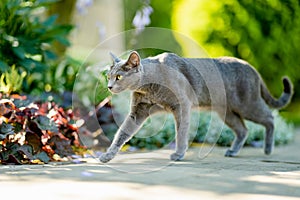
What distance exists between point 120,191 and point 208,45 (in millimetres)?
4452

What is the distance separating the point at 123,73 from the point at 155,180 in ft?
2.87

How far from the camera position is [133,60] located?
3301 mm

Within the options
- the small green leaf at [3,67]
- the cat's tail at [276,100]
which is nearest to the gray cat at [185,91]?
the cat's tail at [276,100]

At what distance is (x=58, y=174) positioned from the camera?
286 centimetres

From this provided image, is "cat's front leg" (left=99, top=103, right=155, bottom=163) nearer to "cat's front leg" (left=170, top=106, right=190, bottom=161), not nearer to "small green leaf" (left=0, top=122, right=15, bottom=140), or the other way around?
"cat's front leg" (left=170, top=106, right=190, bottom=161)

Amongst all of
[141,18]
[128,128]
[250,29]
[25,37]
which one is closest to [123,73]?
[128,128]

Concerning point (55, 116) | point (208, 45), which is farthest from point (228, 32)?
point (55, 116)

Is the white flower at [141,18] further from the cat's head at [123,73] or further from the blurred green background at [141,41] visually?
the cat's head at [123,73]

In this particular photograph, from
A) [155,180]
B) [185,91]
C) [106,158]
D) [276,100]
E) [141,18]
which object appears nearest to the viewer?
[155,180]

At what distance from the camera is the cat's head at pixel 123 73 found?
3.29 m

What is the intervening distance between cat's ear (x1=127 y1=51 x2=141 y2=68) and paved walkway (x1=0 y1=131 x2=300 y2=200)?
0.63m

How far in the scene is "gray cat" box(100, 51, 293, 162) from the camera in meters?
3.41

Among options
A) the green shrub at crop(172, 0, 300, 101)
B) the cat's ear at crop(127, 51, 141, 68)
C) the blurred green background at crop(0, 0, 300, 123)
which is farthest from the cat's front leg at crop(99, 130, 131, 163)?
the green shrub at crop(172, 0, 300, 101)

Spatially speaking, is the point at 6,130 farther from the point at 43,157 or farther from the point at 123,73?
the point at 123,73
